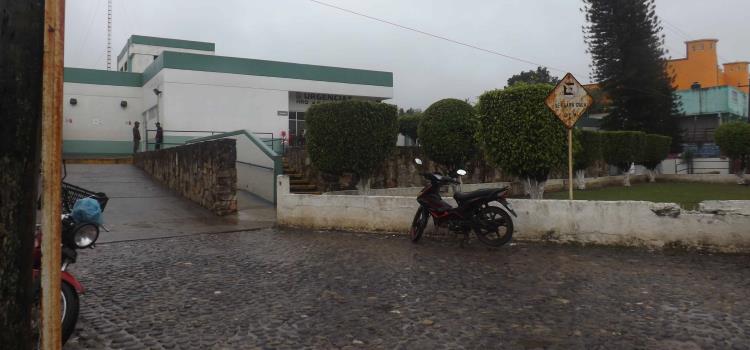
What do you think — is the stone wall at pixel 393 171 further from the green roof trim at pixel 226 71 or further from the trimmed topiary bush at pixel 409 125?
the green roof trim at pixel 226 71

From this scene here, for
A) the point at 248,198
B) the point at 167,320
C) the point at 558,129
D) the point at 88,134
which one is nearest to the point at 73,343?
the point at 167,320

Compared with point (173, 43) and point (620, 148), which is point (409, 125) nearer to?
point (620, 148)

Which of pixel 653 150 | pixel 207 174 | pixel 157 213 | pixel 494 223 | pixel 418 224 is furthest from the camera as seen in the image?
pixel 653 150

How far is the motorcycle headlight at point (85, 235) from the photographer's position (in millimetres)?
3723

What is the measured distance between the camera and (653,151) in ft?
79.9

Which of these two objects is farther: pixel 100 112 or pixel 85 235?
pixel 100 112

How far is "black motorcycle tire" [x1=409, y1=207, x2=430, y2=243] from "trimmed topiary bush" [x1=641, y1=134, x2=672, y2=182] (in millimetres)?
19247

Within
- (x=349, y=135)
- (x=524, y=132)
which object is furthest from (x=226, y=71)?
(x=524, y=132)

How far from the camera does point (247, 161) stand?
14.7 m

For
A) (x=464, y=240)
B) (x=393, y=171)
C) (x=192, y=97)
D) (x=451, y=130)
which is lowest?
(x=464, y=240)

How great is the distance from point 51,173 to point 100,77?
29.1 meters

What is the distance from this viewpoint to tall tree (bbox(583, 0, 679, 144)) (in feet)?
101

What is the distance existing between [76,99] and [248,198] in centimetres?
1817

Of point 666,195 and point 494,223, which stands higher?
point 666,195
